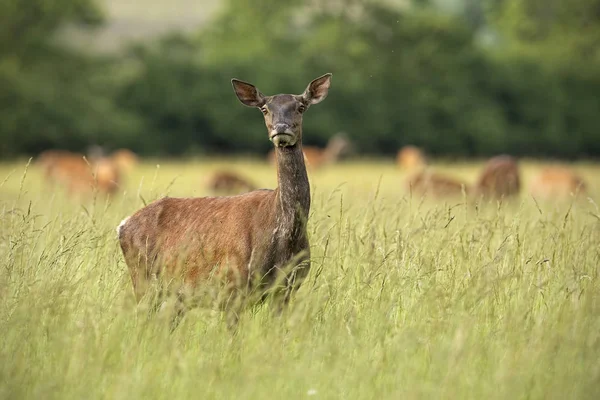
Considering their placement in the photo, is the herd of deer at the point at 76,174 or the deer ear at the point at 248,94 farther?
the herd of deer at the point at 76,174

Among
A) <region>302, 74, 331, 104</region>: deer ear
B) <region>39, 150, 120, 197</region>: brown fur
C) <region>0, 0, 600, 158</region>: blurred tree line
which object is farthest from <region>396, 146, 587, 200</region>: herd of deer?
<region>0, 0, 600, 158</region>: blurred tree line

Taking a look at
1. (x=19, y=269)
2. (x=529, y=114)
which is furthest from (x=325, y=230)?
(x=529, y=114)

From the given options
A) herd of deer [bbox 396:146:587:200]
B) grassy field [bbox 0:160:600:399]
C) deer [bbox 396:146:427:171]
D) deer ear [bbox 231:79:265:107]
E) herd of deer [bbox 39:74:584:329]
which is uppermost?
deer ear [bbox 231:79:265:107]

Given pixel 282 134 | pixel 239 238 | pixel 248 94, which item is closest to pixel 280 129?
pixel 282 134

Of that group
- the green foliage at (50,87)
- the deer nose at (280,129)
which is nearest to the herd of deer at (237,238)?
the deer nose at (280,129)

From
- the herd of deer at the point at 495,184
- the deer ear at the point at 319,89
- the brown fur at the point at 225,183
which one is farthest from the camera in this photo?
the herd of deer at the point at 495,184

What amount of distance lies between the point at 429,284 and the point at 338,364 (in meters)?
1.30

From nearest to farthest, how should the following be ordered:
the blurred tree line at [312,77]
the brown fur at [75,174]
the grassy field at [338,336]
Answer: the grassy field at [338,336]
the brown fur at [75,174]
the blurred tree line at [312,77]

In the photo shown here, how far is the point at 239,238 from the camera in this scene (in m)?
5.93

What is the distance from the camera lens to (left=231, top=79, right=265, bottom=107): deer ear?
21.0 ft

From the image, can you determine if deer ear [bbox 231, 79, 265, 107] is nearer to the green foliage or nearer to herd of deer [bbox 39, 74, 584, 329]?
herd of deer [bbox 39, 74, 584, 329]

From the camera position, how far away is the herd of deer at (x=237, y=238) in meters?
5.73

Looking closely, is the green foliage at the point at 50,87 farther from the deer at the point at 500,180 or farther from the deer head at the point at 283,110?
the deer head at the point at 283,110

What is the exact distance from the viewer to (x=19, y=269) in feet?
19.7
